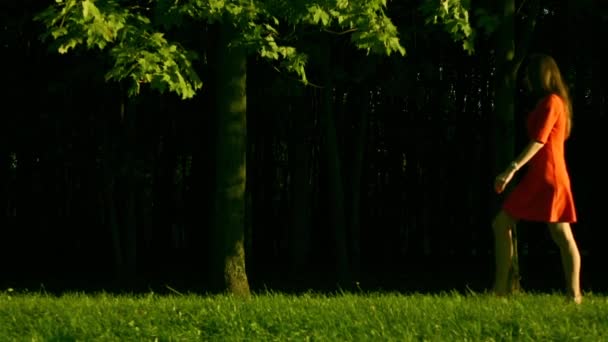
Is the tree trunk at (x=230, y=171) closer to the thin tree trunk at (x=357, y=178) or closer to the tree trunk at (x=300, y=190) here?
the thin tree trunk at (x=357, y=178)

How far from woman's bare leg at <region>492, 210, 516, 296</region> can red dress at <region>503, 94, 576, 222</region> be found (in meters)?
0.15

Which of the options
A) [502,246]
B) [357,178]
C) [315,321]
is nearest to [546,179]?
[502,246]

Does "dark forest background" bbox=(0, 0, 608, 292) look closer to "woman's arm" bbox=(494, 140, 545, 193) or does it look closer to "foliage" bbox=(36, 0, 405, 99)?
"foliage" bbox=(36, 0, 405, 99)

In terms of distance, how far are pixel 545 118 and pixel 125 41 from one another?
407cm

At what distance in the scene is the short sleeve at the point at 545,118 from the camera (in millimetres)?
7836

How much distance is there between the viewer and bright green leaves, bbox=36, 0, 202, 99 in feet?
28.3

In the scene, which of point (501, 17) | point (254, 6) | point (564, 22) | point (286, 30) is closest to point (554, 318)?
point (254, 6)

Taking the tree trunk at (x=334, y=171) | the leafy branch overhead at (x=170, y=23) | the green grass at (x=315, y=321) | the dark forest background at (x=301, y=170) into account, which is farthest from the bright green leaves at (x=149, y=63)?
the tree trunk at (x=334, y=171)

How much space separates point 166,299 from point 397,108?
1150 centimetres

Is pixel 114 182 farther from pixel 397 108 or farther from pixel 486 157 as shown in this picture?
pixel 486 157

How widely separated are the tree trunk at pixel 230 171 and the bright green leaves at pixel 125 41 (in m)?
1.19

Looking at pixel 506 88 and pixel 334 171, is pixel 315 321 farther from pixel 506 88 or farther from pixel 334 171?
pixel 334 171

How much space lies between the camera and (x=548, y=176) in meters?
7.88

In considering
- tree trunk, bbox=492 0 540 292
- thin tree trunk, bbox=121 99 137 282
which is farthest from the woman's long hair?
thin tree trunk, bbox=121 99 137 282
